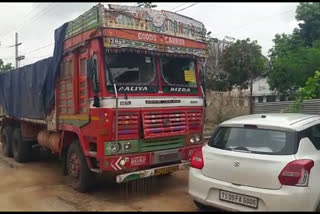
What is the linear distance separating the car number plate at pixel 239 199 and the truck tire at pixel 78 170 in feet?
9.02

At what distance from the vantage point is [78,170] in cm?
650

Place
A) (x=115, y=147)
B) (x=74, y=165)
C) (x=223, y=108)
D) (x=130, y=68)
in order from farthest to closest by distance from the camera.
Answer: (x=223, y=108)
(x=74, y=165)
(x=130, y=68)
(x=115, y=147)

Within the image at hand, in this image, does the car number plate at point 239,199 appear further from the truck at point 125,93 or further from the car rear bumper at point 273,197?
the truck at point 125,93

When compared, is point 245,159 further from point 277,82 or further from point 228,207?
point 277,82

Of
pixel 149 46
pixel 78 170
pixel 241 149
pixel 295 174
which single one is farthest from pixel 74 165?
pixel 295 174

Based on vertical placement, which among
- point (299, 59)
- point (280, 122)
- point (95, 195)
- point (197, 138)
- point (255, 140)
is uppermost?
point (299, 59)

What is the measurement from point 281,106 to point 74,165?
6.59 metres

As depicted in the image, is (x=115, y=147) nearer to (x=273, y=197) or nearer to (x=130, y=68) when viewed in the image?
(x=130, y=68)

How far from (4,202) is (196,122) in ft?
12.2

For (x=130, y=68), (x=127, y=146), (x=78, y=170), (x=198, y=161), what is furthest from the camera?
(x=78, y=170)

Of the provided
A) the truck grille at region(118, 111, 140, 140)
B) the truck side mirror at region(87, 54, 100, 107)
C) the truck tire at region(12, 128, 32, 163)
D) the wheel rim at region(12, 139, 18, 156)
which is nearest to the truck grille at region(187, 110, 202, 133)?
the truck grille at region(118, 111, 140, 140)

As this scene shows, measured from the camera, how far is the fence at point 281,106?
9.26 meters

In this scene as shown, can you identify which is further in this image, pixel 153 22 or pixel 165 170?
pixel 153 22

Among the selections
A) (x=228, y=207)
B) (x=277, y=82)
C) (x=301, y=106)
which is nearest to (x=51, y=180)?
(x=228, y=207)
